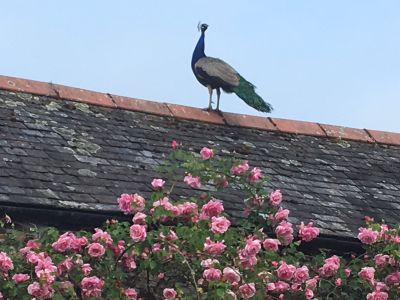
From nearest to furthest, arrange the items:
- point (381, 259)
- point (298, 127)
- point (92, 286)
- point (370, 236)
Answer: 1. point (92, 286)
2. point (381, 259)
3. point (370, 236)
4. point (298, 127)

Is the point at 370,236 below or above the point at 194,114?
below

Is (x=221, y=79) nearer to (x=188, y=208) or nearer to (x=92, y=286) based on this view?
(x=188, y=208)

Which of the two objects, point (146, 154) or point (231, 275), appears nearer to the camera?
point (231, 275)

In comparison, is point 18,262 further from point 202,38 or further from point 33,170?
point 202,38

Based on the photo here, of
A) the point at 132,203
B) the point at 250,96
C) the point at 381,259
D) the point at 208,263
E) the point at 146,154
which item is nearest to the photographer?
the point at 208,263

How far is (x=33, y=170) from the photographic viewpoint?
9.62 meters

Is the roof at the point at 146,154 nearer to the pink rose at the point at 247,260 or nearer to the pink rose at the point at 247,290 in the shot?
the pink rose at the point at 247,260

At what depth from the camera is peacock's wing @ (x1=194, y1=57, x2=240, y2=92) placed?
43.3 ft

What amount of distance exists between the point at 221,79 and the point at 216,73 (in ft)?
0.31

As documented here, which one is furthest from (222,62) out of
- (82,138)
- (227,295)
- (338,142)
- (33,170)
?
(227,295)

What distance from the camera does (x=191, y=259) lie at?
8.05 metres

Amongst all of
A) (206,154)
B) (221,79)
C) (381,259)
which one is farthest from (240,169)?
(221,79)

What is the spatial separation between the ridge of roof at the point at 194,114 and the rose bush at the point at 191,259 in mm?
3034

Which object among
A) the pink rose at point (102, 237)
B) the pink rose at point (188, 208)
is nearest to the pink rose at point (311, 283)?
the pink rose at point (188, 208)
